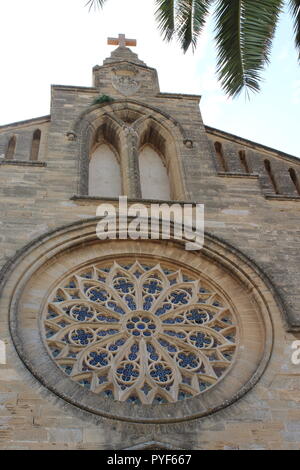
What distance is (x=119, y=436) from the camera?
933cm

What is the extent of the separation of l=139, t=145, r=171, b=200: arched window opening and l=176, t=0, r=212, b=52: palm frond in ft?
12.3

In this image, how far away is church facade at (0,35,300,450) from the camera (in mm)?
9625

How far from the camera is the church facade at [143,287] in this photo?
9.62m

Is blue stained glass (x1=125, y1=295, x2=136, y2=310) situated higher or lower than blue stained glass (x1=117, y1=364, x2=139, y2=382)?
higher

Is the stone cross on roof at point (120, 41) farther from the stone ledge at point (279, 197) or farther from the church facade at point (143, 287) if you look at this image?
the stone ledge at point (279, 197)

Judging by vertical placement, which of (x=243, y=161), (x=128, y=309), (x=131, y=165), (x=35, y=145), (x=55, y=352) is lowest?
(x=55, y=352)

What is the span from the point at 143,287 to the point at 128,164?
3.30m

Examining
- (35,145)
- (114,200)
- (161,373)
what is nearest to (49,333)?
(161,373)

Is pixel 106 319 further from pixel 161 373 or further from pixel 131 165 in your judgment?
pixel 131 165

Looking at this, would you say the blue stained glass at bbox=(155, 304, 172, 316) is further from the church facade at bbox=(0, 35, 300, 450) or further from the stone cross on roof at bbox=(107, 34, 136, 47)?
the stone cross on roof at bbox=(107, 34, 136, 47)

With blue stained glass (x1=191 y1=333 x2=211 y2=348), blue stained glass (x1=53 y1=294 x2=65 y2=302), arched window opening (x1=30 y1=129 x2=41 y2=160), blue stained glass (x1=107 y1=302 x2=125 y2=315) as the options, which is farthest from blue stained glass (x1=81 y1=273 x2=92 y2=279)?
arched window opening (x1=30 y1=129 x2=41 y2=160)

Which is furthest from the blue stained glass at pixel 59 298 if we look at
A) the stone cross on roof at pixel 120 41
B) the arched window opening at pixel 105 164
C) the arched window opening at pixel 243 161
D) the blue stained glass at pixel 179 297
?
the stone cross on roof at pixel 120 41

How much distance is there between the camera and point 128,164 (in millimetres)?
14359

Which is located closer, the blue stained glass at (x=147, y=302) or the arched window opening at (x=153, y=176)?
the blue stained glass at (x=147, y=302)
